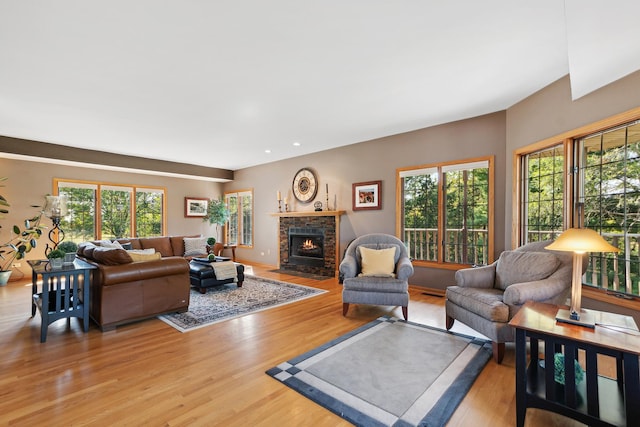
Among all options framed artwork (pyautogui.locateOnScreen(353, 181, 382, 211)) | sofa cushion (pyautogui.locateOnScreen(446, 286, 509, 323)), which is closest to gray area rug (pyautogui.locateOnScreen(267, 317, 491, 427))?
sofa cushion (pyautogui.locateOnScreen(446, 286, 509, 323))

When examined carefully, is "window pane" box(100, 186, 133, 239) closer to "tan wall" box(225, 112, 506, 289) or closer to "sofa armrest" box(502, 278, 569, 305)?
"tan wall" box(225, 112, 506, 289)

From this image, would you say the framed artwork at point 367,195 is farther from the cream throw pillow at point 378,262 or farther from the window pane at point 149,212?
the window pane at point 149,212

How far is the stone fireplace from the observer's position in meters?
6.09

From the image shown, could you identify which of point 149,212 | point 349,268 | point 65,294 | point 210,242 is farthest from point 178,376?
point 149,212

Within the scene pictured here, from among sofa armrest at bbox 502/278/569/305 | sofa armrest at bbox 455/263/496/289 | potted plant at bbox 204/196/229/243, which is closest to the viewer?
sofa armrest at bbox 502/278/569/305

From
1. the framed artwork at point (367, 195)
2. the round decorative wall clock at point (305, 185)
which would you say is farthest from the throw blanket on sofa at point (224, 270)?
the framed artwork at point (367, 195)

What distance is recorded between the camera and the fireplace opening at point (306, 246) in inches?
251

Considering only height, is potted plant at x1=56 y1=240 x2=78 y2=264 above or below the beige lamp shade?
below

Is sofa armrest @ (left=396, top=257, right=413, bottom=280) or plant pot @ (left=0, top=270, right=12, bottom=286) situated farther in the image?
plant pot @ (left=0, top=270, right=12, bottom=286)

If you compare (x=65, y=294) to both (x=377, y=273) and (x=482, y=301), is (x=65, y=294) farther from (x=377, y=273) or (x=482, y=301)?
(x=482, y=301)

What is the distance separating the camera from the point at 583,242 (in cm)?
185

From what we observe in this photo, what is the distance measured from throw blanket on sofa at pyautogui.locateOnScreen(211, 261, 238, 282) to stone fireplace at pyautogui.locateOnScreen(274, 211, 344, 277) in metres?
1.89

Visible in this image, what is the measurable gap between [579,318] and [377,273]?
2.17 m

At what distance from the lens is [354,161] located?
5.89 m
